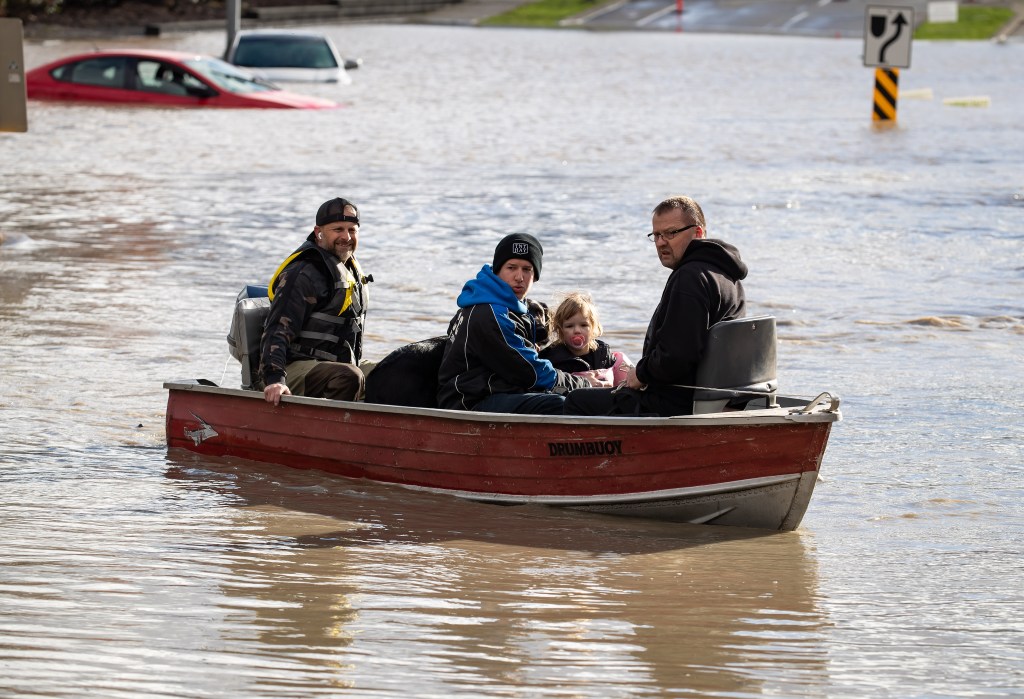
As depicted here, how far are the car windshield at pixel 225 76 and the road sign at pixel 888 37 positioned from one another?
8859 mm

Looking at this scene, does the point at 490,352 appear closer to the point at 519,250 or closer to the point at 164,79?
the point at 519,250

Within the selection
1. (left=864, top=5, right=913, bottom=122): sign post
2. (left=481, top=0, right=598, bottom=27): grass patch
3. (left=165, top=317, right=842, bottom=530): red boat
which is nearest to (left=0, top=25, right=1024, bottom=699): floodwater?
(left=165, top=317, right=842, bottom=530): red boat

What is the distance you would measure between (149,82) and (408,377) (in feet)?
59.4

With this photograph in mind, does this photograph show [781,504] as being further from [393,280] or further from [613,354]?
[393,280]

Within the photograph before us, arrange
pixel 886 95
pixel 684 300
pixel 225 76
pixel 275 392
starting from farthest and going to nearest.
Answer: pixel 886 95, pixel 225 76, pixel 275 392, pixel 684 300

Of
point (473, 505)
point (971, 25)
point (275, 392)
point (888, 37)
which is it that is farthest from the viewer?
point (971, 25)

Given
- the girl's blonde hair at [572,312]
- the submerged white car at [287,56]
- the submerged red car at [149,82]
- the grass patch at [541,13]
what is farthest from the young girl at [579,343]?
the grass patch at [541,13]

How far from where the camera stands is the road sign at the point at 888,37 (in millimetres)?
23266

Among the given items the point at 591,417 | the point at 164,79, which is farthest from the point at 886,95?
the point at 591,417

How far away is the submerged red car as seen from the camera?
965 inches

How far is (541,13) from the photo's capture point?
56500mm

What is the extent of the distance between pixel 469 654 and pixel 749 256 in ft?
33.1

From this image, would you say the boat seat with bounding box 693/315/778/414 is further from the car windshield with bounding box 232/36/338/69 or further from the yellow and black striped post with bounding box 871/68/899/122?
the car windshield with bounding box 232/36/338/69

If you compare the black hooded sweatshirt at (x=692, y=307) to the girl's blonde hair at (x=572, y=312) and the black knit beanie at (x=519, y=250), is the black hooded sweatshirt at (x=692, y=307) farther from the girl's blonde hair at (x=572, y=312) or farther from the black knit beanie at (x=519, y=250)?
the girl's blonde hair at (x=572, y=312)
